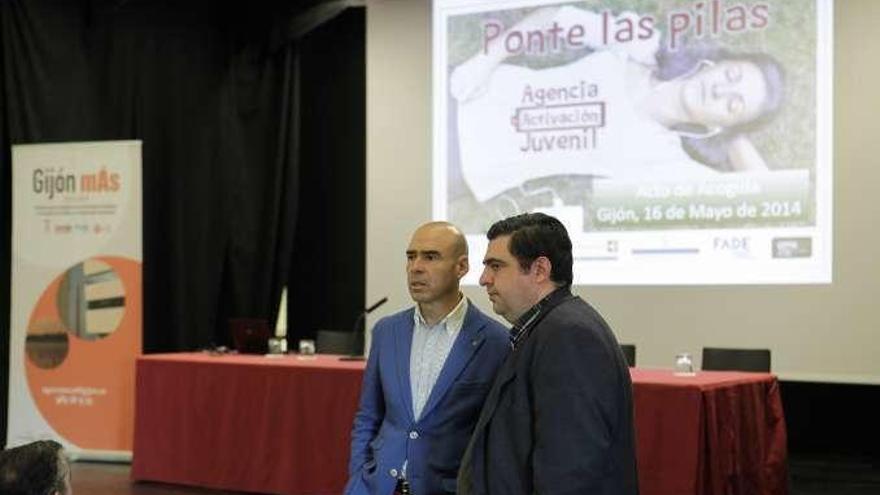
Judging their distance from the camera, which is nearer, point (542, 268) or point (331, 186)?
point (542, 268)

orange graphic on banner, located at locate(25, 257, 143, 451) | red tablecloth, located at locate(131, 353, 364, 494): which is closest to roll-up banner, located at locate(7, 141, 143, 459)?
orange graphic on banner, located at locate(25, 257, 143, 451)

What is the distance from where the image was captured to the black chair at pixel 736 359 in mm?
5215

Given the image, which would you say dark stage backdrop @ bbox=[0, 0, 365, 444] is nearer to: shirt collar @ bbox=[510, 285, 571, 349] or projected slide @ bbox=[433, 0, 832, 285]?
projected slide @ bbox=[433, 0, 832, 285]

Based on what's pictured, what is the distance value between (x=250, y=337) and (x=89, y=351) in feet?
4.08

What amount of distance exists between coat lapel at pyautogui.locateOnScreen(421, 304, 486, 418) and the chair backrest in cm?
365

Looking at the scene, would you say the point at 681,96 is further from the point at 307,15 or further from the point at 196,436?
the point at 196,436

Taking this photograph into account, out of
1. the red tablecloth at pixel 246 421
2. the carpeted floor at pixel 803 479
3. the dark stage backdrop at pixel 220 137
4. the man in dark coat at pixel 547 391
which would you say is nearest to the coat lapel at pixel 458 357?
the man in dark coat at pixel 547 391

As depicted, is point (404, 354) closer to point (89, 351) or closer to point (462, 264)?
point (462, 264)

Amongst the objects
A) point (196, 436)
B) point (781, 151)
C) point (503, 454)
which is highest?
point (781, 151)

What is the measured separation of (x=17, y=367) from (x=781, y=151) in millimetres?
4560

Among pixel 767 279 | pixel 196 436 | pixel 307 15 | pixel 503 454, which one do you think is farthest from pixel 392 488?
pixel 307 15

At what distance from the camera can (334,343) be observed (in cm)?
631

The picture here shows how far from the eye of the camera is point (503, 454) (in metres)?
2.04

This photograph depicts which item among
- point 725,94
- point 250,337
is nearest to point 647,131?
point 725,94
